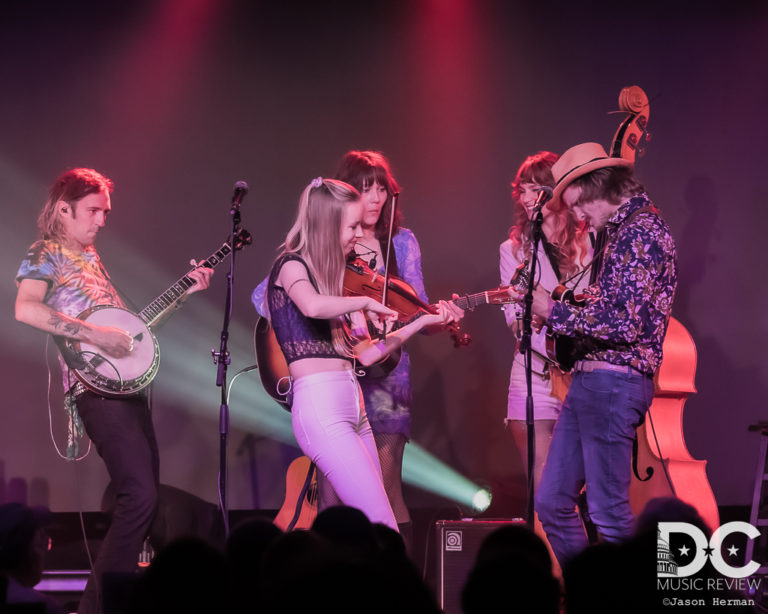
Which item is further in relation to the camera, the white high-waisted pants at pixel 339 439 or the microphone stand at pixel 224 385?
the microphone stand at pixel 224 385

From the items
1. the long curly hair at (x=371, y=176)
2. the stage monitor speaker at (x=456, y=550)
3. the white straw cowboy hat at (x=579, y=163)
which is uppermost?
the long curly hair at (x=371, y=176)

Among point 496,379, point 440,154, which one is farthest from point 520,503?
point 440,154

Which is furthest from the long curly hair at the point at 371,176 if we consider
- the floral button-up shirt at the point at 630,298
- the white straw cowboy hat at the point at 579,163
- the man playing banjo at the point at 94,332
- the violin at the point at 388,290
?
the floral button-up shirt at the point at 630,298

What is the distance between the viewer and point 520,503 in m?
6.26

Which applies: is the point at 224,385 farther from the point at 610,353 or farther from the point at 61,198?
the point at 610,353

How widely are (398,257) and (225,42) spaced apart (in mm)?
2684

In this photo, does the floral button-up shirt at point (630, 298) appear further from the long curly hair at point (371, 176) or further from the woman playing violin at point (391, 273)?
the long curly hair at point (371, 176)

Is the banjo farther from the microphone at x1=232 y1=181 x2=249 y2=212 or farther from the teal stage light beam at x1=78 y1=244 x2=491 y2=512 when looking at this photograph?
the teal stage light beam at x1=78 y1=244 x2=491 y2=512

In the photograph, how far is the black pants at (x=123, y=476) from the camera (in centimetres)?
422

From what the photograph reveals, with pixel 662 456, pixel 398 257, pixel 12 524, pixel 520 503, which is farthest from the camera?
pixel 520 503

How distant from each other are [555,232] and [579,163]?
Answer: 1.24 meters

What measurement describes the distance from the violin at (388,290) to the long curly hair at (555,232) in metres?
0.77

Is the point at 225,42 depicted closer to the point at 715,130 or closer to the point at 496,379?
the point at 496,379

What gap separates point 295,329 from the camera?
3.62 metres
